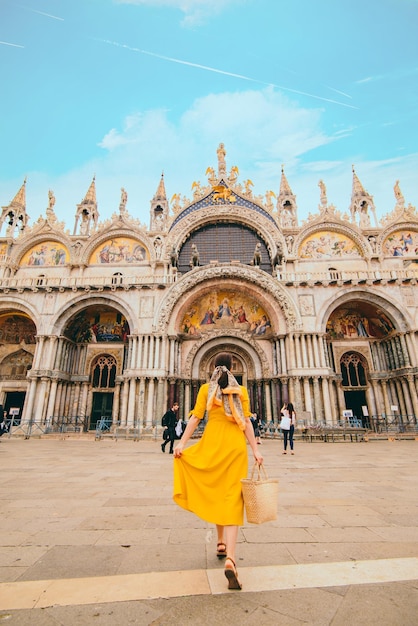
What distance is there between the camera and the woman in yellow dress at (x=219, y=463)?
289 centimetres

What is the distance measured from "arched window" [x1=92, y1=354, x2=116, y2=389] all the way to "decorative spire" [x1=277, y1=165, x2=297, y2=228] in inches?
650

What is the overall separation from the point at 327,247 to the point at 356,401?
11.2 m

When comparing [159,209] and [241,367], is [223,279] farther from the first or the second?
[159,209]

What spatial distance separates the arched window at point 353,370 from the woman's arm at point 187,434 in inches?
848

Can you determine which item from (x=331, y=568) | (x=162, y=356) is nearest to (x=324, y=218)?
(x=162, y=356)

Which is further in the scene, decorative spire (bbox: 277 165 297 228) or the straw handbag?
decorative spire (bbox: 277 165 297 228)

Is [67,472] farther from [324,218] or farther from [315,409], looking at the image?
[324,218]

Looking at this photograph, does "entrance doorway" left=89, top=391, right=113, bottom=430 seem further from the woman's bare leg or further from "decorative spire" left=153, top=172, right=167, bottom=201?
the woman's bare leg

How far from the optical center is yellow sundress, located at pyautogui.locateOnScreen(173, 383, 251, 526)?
2.88 m

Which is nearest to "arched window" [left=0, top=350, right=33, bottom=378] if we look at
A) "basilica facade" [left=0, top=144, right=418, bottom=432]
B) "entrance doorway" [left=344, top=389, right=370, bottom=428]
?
"basilica facade" [left=0, top=144, right=418, bottom=432]

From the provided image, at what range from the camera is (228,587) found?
A: 2443 millimetres

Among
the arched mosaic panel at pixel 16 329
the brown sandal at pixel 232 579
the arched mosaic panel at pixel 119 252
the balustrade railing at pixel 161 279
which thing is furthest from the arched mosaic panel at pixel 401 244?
the arched mosaic panel at pixel 16 329

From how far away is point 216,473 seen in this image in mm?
3006

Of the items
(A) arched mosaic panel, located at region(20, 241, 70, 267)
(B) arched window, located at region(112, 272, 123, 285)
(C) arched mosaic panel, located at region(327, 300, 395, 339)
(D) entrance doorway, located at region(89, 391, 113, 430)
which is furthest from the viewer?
(A) arched mosaic panel, located at region(20, 241, 70, 267)
